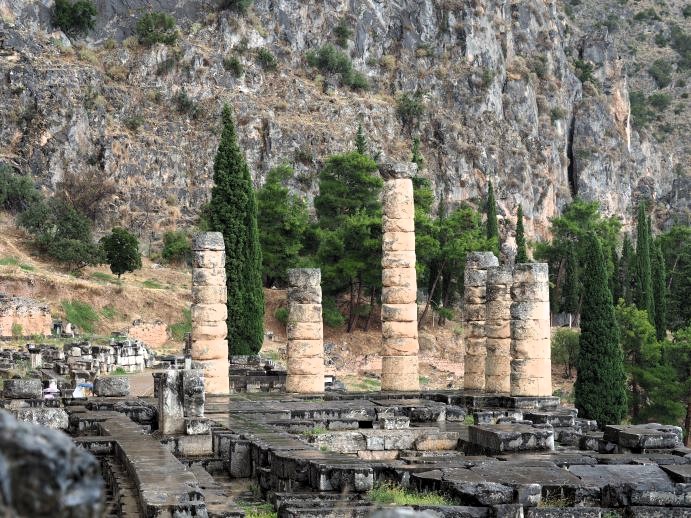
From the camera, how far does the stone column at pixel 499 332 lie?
86.8ft

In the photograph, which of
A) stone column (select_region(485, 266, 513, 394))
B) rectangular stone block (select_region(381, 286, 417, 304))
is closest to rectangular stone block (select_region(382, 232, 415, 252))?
rectangular stone block (select_region(381, 286, 417, 304))

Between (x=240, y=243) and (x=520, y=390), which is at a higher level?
(x=240, y=243)

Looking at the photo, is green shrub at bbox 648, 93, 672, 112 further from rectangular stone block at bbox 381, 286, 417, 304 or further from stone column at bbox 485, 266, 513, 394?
rectangular stone block at bbox 381, 286, 417, 304

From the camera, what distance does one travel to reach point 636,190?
101812mm

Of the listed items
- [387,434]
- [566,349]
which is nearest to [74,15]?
[566,349]

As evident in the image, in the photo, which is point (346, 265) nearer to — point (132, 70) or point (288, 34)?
point (132, 70)

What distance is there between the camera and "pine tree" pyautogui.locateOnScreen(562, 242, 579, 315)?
60.4 m

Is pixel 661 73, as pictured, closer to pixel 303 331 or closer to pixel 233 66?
pixel 233 66

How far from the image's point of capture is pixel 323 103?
79.1m

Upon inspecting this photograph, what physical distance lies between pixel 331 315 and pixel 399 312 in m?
23.4

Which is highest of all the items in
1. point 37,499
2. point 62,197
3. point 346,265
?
point 62,197

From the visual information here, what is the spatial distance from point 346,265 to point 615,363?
1768 cm

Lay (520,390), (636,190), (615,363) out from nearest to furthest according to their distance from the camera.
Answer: (520,390), (615,363), (636,190)

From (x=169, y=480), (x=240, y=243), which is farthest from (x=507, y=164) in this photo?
(x=169, y=480)
